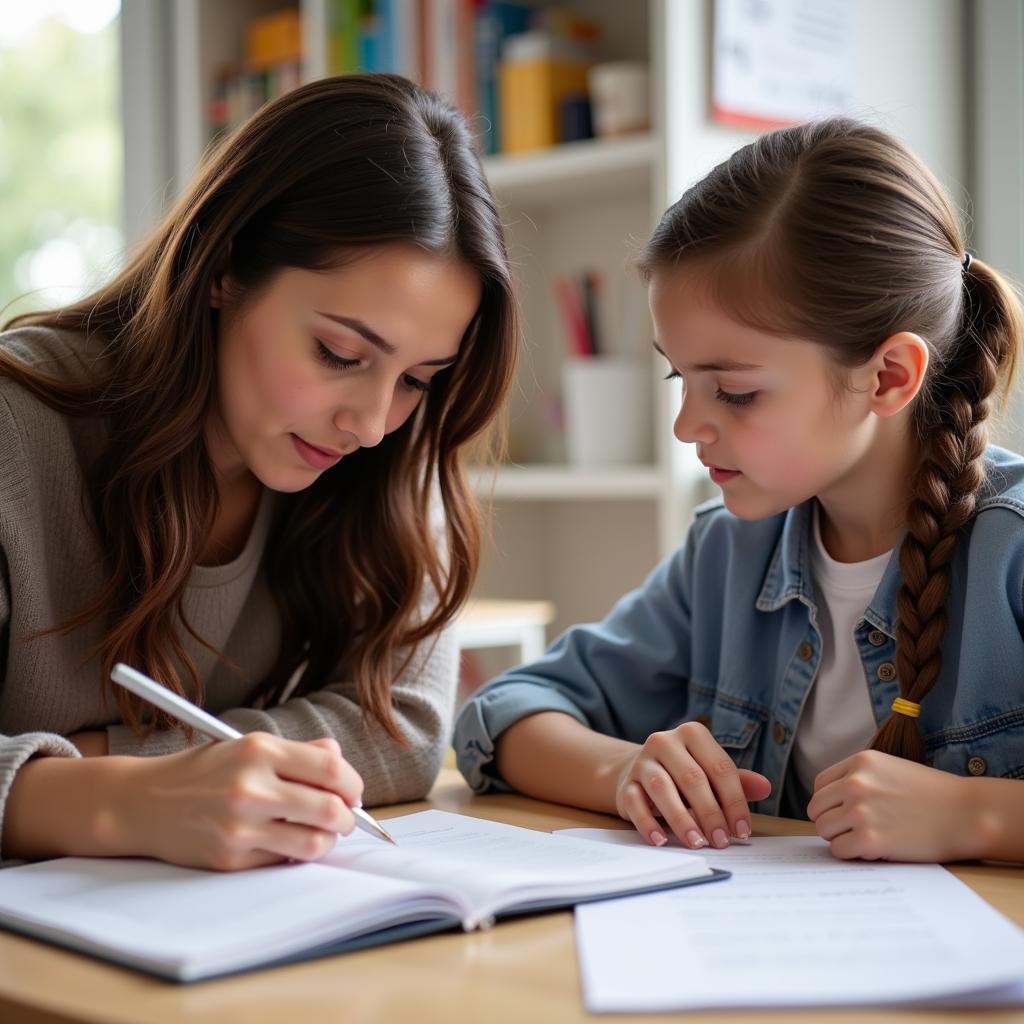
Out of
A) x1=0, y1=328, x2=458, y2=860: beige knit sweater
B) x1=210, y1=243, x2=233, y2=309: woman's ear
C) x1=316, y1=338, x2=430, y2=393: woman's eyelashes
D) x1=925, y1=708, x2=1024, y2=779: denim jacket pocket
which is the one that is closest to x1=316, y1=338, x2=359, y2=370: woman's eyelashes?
x1=316, y1=338, x2=430, y2=393: woman's eyelashes

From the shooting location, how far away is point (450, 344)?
1.13 m

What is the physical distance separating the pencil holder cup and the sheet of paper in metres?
1.41

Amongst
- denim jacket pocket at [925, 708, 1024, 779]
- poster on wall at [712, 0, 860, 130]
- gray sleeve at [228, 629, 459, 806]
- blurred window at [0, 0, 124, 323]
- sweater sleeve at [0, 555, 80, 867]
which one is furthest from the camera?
blurred window at [0, 0, 124, 323]

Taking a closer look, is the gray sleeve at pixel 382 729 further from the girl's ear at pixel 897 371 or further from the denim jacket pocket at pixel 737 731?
the girl's ear at pixel 897 371

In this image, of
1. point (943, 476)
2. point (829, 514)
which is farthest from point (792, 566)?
point (943, 476)

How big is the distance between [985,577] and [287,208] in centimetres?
63

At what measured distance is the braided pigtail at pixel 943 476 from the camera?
3.35ft

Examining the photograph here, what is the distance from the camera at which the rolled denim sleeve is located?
124 cm

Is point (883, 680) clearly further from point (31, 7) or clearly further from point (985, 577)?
point (31, 7)

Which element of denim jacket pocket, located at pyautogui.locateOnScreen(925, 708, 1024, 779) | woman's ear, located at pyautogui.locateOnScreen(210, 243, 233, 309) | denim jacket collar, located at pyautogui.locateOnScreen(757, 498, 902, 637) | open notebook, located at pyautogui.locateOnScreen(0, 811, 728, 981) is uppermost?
woman's ear, located at pyautogui.locateOnScreen(210, 243, 233, 309)

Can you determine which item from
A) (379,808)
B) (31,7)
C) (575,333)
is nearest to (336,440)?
(379,808)

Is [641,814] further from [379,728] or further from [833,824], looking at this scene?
[379,728]

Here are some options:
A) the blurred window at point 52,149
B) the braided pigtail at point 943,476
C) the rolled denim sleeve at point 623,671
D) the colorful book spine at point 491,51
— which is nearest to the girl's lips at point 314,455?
the rolled denim sleeve at point 623,671

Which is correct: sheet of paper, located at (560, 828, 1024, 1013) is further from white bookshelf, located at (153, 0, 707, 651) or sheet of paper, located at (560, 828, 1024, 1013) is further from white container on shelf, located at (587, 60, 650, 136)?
white container on shelf, located at (587, 60, 650, 136)
